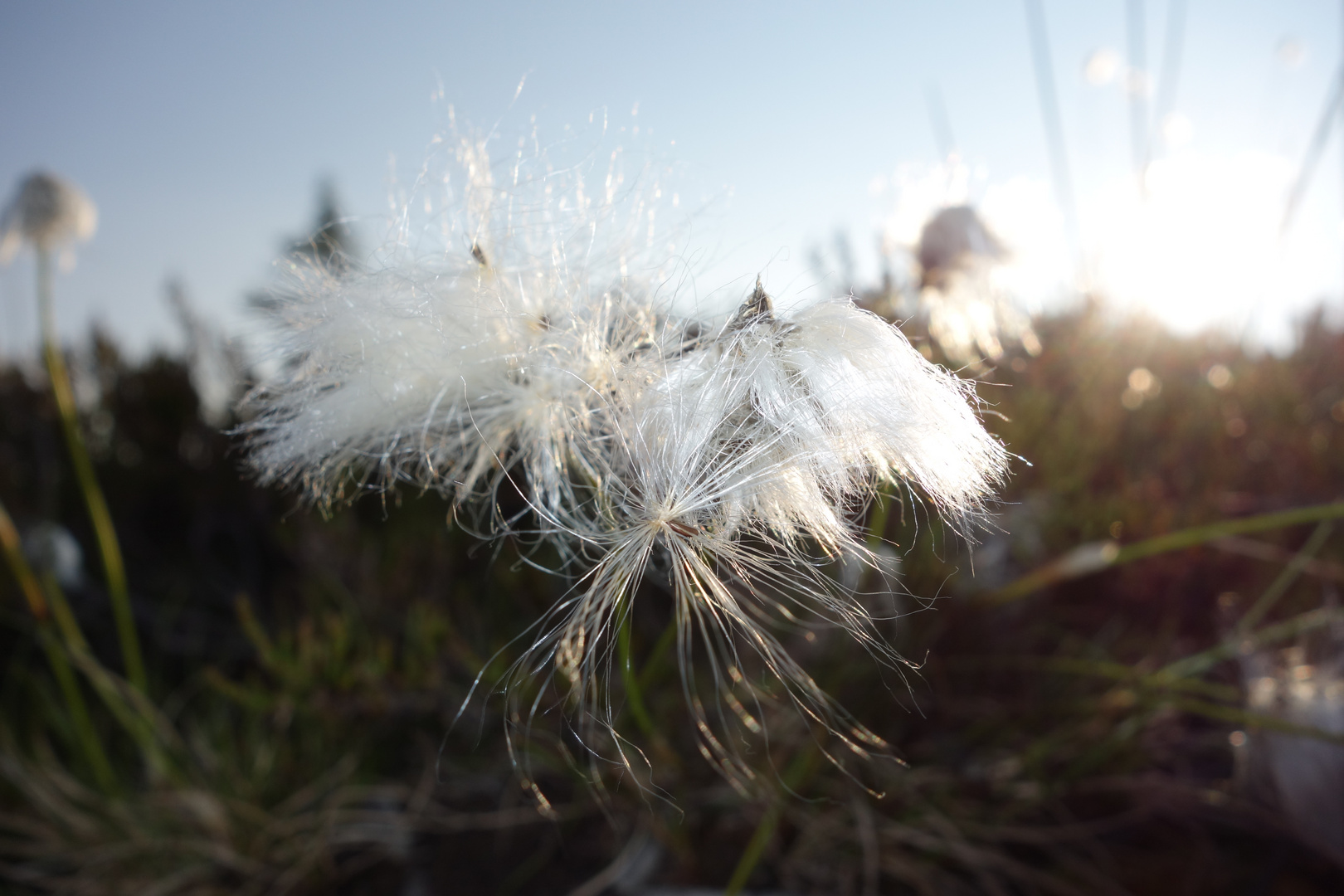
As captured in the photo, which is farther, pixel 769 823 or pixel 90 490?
pixel 90 490

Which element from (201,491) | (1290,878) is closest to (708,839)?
(1290,878)

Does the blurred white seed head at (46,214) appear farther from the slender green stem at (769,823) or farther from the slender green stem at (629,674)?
the slender green stem at (769,823)

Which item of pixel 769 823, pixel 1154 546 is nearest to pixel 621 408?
pixel 769 823

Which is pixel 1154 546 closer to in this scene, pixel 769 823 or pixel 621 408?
pixel 769 823

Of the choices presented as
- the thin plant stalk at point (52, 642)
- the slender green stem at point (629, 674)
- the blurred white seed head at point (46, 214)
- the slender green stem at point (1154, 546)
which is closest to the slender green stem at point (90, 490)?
the thin plant stalk at point (52, 642)

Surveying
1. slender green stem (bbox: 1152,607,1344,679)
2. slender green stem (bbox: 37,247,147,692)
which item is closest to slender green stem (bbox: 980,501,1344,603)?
slender green stem (bbox: 1152,607,1344,679)

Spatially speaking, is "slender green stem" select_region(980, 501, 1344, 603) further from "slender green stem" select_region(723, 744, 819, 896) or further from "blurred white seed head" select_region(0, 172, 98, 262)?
"blurred white seed head" select_region(0, 172, 98, 262)
